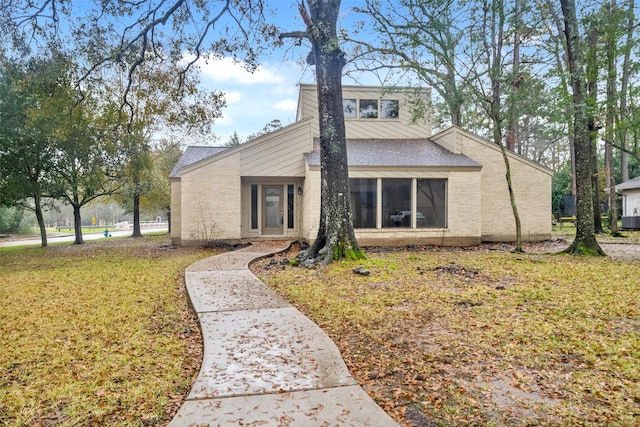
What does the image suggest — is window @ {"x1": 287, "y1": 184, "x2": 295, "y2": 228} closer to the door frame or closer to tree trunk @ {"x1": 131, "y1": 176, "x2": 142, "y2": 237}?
the door frame

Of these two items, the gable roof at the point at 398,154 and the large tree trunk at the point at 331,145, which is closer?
the large tree trunk at the point at 331,145

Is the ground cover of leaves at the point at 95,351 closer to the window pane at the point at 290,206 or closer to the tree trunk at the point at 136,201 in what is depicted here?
the window pane at the point at 290,206

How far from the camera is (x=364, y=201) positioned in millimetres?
13375

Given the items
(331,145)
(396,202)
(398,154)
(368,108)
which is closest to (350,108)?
(368,108)

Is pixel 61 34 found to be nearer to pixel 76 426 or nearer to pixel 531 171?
pixel 76 426

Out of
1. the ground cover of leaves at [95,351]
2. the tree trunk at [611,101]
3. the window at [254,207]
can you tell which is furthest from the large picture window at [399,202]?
the ground cover of leaves at [95,351]

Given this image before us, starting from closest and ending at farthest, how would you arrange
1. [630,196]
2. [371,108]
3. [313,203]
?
[313,203] → [371,108] → [630,196]

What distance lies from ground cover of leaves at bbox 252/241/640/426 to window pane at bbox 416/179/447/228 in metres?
5.26

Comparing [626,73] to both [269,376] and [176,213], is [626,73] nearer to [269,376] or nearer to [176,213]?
[269,376]

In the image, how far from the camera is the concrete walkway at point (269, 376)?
7.95ft

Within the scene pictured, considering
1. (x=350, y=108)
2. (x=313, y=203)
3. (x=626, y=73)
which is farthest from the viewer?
(x=350, y=108)

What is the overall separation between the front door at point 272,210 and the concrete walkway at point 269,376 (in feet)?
32.9

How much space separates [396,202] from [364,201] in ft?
3.63

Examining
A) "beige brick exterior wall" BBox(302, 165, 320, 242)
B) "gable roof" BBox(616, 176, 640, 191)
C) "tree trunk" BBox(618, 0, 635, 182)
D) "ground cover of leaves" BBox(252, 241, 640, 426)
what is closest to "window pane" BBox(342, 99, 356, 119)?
"beige brick exterior wall" BBox(302, 165, 320, 242)
